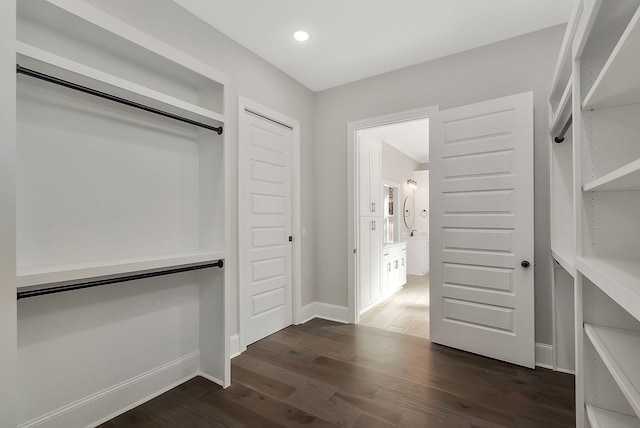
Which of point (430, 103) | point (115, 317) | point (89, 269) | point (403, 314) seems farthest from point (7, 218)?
point (403, 314)

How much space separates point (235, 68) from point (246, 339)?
2601 millimetres

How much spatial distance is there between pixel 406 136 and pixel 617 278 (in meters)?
4.89

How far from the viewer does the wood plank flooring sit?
11.2 feet

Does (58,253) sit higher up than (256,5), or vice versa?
(256,5)

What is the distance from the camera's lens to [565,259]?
2010 millimetres

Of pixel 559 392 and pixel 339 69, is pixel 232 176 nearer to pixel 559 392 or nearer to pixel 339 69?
pixel 339 69

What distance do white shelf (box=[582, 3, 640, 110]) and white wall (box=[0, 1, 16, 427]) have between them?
2.16m

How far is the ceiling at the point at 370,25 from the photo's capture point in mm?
2318

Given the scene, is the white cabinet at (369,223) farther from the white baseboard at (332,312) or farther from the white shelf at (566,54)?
the white shelf at (566,54)

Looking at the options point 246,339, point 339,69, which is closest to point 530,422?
point 246,339

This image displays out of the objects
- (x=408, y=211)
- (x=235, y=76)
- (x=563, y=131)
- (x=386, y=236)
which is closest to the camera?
(x=563, y=131)

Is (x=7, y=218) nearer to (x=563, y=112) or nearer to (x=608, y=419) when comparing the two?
(x=608, y=419)

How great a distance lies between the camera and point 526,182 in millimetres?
2488

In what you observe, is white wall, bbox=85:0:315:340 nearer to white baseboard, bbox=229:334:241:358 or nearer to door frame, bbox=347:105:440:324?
white baseboard, bbox=229:334:241:358
